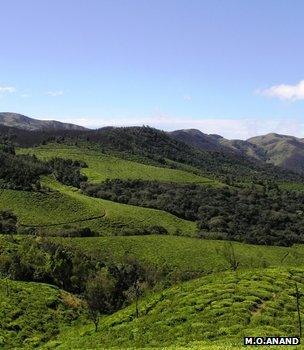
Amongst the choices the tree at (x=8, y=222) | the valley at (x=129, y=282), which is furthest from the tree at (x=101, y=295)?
the tree at (x=8, y=222)

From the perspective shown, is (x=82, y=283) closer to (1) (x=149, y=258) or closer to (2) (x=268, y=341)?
(1) (x=149, y=258)

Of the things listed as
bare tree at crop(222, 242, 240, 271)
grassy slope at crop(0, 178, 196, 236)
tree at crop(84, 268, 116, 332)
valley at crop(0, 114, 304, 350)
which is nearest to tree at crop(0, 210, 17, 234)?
valley at crop(0, 114, 304, 350)

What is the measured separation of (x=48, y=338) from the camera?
214 feet

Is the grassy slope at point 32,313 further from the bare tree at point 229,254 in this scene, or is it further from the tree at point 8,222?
the tree at point 8,222

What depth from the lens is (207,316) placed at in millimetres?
48344

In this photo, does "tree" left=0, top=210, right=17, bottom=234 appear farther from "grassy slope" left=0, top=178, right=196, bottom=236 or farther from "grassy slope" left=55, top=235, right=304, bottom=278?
"grassy slope" left=55, top=235, right=304, bottom=278

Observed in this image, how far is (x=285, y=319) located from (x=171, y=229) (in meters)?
145

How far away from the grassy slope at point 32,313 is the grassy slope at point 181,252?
178 ft

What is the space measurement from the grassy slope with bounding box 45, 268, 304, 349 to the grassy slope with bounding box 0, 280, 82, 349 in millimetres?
7274

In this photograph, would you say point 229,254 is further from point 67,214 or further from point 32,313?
point 32,313

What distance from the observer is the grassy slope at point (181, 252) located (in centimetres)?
13925

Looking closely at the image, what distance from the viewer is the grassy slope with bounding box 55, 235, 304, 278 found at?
139250 millimetres

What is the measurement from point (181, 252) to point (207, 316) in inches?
3982

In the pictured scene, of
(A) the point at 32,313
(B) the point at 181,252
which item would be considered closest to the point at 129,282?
(B) the point at 181,252
